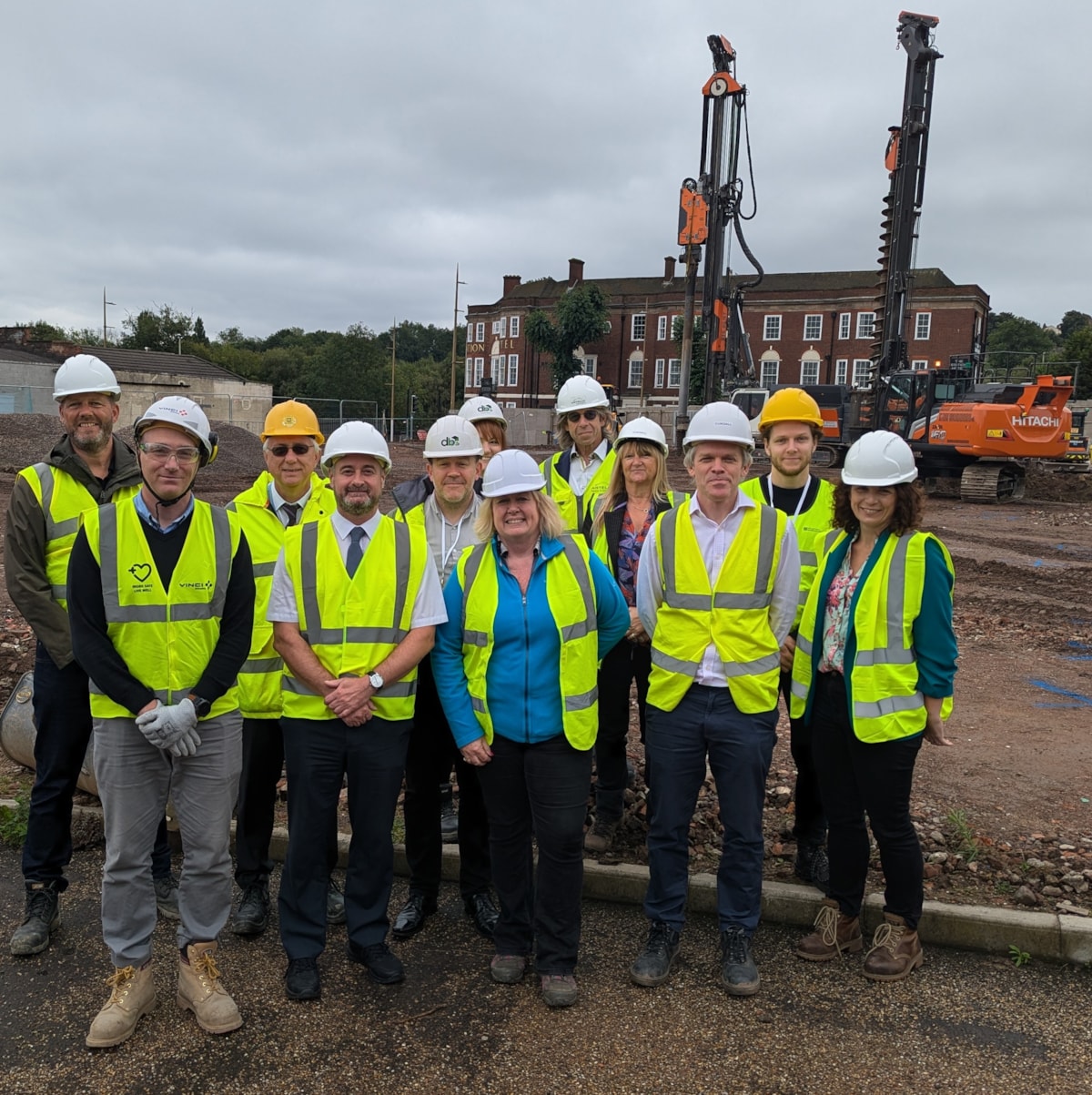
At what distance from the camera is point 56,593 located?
398 cm

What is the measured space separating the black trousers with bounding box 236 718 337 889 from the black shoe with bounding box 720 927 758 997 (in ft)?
5.43

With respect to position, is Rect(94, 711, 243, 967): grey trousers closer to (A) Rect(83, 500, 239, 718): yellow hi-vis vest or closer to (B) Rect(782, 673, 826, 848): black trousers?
(A) Rect(83, 500, 239, 718): yellow hi-vis vest

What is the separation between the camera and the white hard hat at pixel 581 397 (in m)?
5.13

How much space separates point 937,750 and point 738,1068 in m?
3.70

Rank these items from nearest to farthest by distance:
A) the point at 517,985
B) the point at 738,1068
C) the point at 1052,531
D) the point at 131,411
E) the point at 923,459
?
the point at 738,1068 < the point at 517,985 < the point at 1052,531 < the point at 923,459 < the point at 131,411

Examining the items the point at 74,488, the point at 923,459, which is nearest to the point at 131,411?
A: the point at 923,459

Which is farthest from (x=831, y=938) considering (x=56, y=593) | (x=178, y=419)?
(x=56, y=593)

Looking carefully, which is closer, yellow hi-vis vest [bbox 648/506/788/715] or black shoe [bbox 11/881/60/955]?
yellow hi-vis vest [bbox 648/506/788/715]

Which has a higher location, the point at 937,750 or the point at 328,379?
the point at 328,379

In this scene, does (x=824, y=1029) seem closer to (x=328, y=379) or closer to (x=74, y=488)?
(x=74, y=488)

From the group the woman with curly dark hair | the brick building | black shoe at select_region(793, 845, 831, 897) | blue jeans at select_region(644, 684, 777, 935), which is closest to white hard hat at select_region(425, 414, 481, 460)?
blue jeans at select_region(644, 684, 777, 935)

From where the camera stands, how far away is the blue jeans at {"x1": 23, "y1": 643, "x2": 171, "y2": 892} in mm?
3986

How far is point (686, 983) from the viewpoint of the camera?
380 centimetres


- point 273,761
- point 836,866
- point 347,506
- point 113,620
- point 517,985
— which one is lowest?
point 517,985
